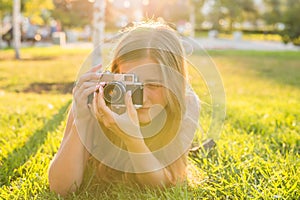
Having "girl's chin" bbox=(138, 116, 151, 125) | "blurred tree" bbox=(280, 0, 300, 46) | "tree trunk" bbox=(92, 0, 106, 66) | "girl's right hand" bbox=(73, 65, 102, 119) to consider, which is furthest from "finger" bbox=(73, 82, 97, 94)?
"blurred tree" bbox=(280, 0, 300, 46)

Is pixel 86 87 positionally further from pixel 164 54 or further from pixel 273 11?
pixel 273 11

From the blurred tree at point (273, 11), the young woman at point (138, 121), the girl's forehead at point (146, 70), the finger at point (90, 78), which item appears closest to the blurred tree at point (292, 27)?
the blurred tree at point (273, 11)

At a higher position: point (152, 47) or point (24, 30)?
point (152, 47)

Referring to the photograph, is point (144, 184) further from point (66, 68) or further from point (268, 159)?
point (66, 68)

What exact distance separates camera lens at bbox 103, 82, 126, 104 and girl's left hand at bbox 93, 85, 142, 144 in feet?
0.07

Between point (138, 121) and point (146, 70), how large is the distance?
8.8 inches

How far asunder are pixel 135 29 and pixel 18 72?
23.9ft

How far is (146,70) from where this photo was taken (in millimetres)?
1892

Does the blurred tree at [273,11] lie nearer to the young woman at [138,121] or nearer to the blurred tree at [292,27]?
the blurred tree at [292,27]

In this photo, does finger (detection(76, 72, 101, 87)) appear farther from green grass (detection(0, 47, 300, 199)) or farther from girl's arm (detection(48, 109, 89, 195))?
green grass (detection(0, 47, 300, 199))

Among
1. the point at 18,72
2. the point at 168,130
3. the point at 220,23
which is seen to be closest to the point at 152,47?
the point at 168,130

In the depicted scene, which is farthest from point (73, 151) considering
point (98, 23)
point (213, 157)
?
point (98, 23)

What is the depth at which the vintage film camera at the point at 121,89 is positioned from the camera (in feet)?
5.69

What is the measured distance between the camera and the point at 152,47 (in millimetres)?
1923
